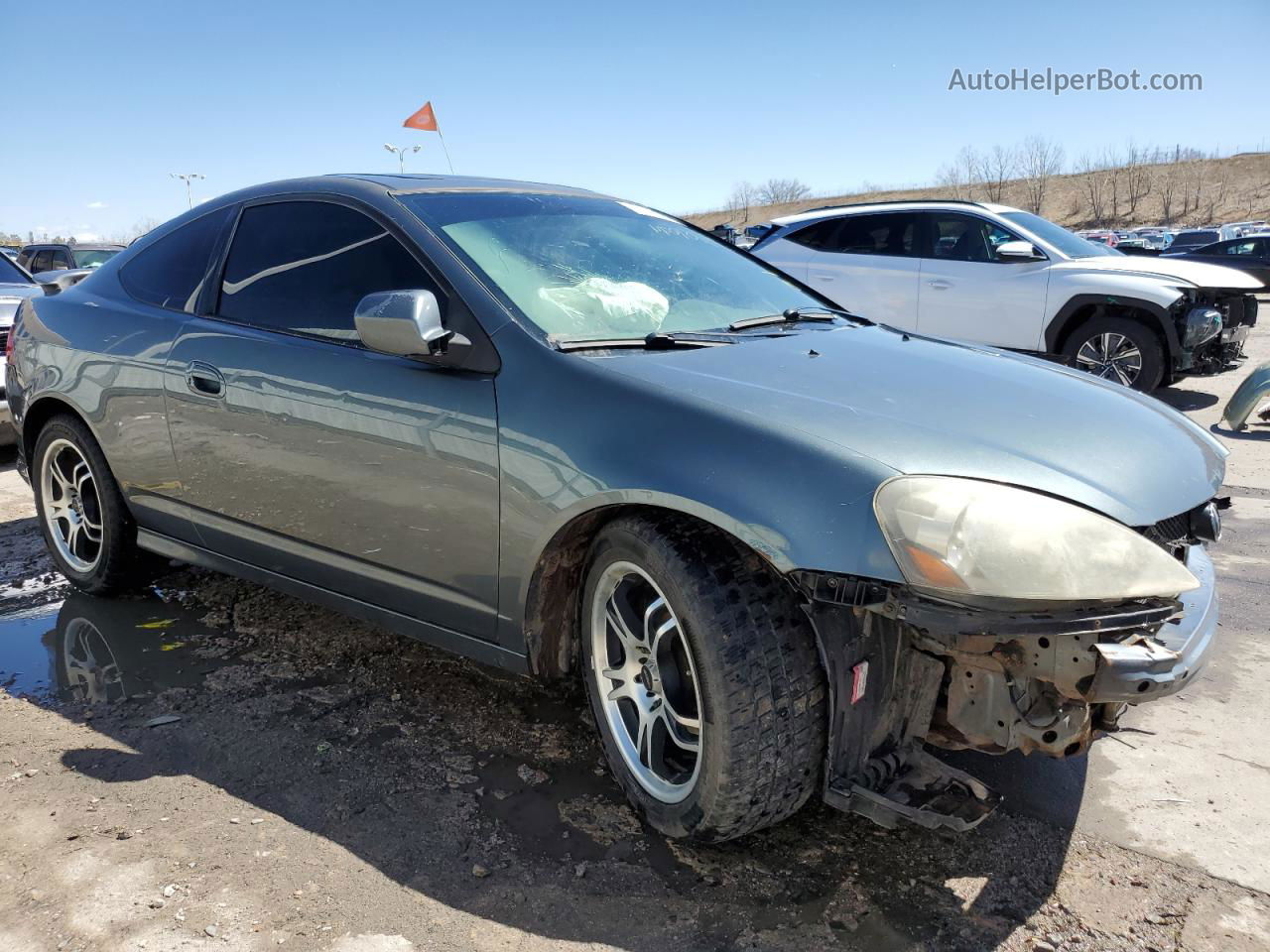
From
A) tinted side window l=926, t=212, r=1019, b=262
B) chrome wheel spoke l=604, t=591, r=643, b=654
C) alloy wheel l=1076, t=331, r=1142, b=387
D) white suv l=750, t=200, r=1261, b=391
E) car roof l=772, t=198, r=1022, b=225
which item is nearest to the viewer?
chrome wheel spoke l=604, t=591, r=643, b=654

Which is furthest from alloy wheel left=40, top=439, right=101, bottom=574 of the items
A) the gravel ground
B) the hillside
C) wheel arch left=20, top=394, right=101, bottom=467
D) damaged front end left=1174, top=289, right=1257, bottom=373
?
the hillside

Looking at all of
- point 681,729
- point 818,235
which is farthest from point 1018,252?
point 681,729

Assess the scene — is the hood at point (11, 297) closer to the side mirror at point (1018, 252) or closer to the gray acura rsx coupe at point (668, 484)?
the gray acura rsx coupe at point (668, 484)

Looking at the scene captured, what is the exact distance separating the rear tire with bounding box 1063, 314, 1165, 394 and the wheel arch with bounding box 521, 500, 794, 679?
268 inches

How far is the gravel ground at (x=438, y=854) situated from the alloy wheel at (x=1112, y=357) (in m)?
6.88

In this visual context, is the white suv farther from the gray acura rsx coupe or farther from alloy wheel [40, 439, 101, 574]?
alloy wheel [40, 439, 101, 574]

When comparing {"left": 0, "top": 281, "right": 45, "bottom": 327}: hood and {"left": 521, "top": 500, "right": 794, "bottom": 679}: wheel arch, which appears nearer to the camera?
{"left": 521, "top": 500, "right": 794, "bottom": 679}: wheel arch

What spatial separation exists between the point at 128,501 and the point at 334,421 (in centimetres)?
149

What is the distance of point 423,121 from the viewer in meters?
6.06

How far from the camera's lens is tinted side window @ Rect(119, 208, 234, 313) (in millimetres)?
3729

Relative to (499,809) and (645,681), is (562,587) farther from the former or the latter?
(499,809)

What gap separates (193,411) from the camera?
3.50 meters

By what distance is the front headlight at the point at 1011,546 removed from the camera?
1.95m

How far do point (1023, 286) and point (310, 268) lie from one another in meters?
7.12
